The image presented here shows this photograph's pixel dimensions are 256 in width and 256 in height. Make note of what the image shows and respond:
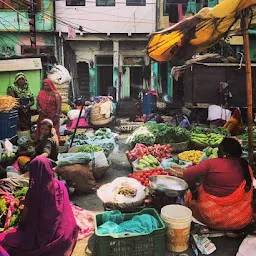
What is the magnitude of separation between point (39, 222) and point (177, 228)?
5.36 ft

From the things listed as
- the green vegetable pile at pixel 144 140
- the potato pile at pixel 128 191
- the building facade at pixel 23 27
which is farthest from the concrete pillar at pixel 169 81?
the potato pile at pixel 128 191

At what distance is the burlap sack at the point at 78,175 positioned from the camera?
553cm

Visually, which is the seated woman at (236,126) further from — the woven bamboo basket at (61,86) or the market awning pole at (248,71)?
the woven bamboo basket at (61,86)

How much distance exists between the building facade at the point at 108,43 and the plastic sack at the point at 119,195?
1317 cm

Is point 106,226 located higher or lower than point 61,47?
lower

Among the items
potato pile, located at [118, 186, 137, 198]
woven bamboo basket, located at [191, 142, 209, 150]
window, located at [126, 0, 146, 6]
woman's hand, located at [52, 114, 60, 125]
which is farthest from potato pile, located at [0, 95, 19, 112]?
window, located at [126, 0, 146, 6]

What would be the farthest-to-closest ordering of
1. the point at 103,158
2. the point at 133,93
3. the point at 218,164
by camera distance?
the point at 133,93
the point at 103,158
the point at 218,164

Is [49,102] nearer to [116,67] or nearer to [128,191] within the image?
[128,191]

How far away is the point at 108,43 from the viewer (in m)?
18.8

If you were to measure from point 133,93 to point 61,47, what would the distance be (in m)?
5.10

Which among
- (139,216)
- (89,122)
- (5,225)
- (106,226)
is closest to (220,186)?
(139,216)

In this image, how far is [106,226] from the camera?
371 cm

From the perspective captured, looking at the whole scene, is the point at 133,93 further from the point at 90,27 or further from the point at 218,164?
the point at 218,164

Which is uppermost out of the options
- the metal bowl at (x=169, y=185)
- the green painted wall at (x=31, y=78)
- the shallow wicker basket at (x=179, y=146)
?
the green painted wall at (x=31, y=78)
